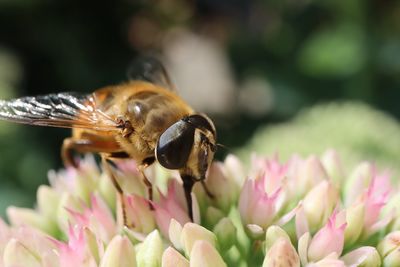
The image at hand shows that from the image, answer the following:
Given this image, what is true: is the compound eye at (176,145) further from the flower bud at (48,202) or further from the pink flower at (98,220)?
the flower bud at (48,202)

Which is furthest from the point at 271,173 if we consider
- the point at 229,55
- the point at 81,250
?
the point at 229,55

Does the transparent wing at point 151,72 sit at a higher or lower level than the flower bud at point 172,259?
higher

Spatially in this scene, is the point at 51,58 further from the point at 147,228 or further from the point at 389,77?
the point at 147,228

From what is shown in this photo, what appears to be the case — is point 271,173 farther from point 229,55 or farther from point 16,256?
point 229,55

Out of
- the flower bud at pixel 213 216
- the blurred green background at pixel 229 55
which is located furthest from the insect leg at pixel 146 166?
the blurred green background at pixel 229 55

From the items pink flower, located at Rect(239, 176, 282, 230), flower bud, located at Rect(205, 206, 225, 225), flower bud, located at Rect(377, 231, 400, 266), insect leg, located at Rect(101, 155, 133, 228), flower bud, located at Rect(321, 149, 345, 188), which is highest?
insect leg, located at Rect(101, 155, 133, 228)

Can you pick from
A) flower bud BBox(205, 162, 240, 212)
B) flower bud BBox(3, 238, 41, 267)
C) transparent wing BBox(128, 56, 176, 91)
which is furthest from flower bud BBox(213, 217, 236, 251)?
transparent wing BBox(128, 56, 176, 91)

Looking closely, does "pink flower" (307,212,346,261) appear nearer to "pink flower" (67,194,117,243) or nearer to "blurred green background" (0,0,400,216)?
"pink flower" (67,194,117,243)

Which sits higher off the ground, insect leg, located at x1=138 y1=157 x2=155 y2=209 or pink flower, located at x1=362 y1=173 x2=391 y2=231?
insect leg, located at x1=138 y1=157 x2=155 y2=209
